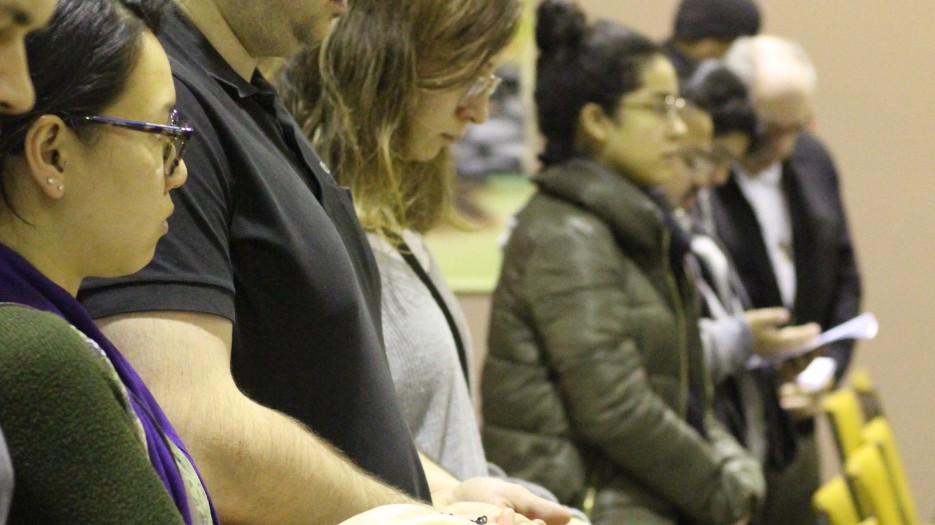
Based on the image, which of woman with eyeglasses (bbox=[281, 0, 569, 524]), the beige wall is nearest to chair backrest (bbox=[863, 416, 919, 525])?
woman with eyeglasses (bbox=[281, 0, 569, 524])

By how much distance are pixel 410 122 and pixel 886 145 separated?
126 inches

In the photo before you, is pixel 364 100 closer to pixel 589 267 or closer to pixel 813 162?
pixel 589 267

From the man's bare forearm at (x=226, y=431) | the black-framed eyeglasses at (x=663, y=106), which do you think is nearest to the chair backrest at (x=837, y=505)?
the black-framed eyeglasses at (x=663, y=106)

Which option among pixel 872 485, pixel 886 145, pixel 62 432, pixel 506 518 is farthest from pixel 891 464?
pixel 62 432

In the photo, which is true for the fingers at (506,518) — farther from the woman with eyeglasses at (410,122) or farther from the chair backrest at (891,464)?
the chair backrest at (891,464)

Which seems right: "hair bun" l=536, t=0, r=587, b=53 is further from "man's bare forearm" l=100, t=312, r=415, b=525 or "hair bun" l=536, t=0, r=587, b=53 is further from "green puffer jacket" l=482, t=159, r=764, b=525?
"man's bare forearm" l=100, t=312, r=415, b=525

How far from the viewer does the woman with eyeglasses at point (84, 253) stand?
65cm

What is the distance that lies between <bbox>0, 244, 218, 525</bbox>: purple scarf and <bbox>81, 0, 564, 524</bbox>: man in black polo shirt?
15cm

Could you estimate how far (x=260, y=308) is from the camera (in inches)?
42.8

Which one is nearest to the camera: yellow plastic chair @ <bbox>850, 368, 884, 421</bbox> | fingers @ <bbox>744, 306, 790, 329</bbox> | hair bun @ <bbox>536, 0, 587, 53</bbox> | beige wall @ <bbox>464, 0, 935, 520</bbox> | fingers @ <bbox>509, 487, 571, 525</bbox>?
fingers @ <bbox>509, 487, 571, 525</bbox>

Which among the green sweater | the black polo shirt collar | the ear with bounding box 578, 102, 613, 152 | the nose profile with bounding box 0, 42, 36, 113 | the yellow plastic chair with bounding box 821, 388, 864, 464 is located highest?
the nose profile with bounding box 0, 42, 36, 113

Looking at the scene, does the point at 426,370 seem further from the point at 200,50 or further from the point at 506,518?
the point at 200,50

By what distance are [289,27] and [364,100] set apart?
346mm

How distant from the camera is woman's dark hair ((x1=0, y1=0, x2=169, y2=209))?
789mm
